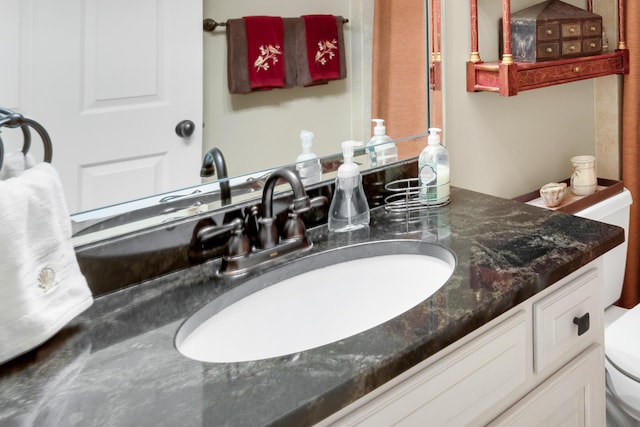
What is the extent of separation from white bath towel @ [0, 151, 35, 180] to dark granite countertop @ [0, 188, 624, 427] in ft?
0.86

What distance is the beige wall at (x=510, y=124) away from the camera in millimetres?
1718

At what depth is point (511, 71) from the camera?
162cm

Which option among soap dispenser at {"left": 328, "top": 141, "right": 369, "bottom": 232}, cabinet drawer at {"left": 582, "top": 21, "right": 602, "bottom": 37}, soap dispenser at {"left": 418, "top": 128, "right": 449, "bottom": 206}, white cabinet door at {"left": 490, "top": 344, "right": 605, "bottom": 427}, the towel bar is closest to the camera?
white cabinet door at {"left": 490, "top": 344, "right": 605, "bottom": 427}

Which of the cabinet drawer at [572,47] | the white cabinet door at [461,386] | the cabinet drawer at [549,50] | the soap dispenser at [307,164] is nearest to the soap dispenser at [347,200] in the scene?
the soap dispenser at [307,164]

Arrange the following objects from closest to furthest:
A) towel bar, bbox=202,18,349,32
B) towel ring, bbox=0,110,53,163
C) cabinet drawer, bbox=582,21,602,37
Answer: towel ring, bbox=0,110,53,163
towel bar, bbox=202,18,349,32
cabinet drawer, bbox=582,21,602,37

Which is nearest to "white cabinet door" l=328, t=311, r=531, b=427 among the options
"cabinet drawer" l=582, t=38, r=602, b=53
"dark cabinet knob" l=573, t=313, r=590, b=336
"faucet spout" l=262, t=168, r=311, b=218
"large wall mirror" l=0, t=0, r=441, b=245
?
"dark cabinet knob" l=573, t=313, r=590, b=336

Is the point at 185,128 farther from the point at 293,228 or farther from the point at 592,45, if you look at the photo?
the point at 592,45

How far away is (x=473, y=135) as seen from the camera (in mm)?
1806

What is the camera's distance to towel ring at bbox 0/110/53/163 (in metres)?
0.92

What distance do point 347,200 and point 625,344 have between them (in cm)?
95

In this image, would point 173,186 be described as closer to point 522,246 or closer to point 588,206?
point 522,246

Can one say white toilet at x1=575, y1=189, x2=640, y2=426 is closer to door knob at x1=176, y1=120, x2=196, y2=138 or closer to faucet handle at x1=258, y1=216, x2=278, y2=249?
faucet handle at x1=258, y1=216, x2=278, y2=249

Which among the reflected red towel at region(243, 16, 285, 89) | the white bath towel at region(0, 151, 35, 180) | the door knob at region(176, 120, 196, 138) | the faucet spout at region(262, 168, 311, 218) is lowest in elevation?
the faucet spout at region(262, 168, 311, 218)

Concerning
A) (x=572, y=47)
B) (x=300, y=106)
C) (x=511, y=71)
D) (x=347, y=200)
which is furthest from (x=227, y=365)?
(x=572, y=47)
